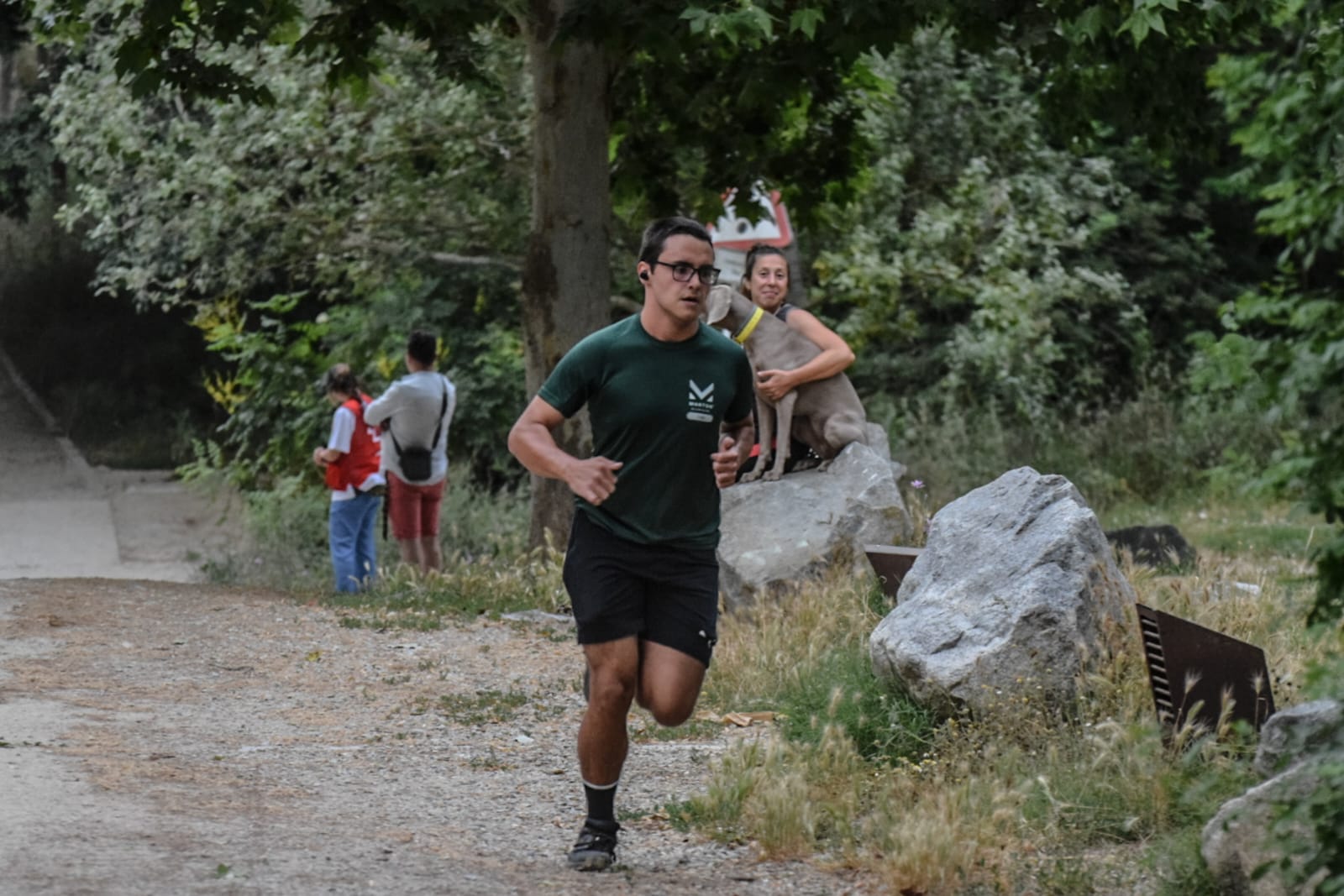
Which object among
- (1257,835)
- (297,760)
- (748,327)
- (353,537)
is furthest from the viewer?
(353,537)

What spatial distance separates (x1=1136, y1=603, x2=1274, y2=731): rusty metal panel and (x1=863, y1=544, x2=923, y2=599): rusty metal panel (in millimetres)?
2432

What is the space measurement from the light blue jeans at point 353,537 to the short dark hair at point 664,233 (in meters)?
7.28

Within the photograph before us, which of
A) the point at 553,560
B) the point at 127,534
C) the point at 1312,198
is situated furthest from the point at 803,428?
the point at 127,534

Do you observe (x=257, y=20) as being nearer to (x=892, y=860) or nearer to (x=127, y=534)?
(x=892, y=860)

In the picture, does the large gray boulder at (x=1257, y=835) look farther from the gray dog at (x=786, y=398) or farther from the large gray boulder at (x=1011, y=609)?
the gray dog at (x=786, y=398)

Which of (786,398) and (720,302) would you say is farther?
(786,398)

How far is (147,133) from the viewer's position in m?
16.9

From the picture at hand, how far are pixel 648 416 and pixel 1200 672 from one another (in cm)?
225

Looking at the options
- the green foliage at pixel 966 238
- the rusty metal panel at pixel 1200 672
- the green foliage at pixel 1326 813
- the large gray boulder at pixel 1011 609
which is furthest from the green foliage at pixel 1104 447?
the green foliage at pixel 1326 813

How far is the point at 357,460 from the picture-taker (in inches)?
493

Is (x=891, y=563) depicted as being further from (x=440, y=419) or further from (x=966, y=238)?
(x=966, y=238)

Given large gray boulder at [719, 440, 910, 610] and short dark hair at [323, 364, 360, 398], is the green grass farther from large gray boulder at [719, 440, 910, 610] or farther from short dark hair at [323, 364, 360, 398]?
short dark hair at [323, 364, 360, 398]

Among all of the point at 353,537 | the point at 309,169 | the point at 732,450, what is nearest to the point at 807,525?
the point at 732,450

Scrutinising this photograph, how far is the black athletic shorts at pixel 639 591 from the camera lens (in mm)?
5664
